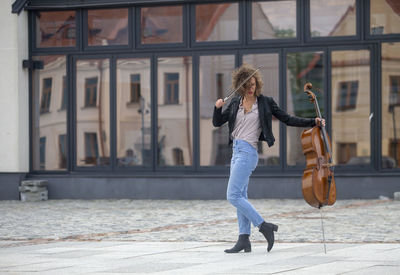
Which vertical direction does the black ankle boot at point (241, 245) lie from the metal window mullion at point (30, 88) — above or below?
below

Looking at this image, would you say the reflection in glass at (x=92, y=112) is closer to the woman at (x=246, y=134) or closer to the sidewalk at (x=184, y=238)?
the sidewalk at (x=184, y=238)

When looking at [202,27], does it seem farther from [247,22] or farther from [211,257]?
[211,257]

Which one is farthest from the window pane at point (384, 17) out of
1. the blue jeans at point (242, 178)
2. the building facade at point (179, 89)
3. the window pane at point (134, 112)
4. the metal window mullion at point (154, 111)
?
the blue jeans at point (242, 178)

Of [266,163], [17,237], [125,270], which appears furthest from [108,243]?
[266,163]

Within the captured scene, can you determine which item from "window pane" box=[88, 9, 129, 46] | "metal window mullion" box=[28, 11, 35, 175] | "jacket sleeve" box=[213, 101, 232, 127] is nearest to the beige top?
"jacket sleeve" box=[213, 101, 232, 127]

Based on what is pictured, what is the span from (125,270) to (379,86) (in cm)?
938

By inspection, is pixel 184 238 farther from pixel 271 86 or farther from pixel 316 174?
pixel 271 86

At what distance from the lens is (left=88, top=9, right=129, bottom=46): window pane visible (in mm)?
16344

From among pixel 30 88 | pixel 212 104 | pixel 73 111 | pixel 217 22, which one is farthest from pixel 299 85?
pixel 30 88

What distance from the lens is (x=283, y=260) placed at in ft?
24.6

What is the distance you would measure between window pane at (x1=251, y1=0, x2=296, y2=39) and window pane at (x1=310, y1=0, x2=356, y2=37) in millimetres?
368

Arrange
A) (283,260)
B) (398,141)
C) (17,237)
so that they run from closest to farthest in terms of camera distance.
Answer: (283,260)
(17,237)
(398,141)

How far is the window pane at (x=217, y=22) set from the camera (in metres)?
15.9

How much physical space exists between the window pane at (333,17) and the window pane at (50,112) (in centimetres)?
472
